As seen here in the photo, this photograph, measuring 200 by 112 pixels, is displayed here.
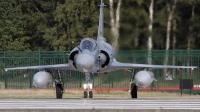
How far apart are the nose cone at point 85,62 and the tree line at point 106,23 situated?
18.3 ft

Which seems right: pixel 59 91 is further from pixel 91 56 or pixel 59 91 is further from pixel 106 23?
pixel 106 23

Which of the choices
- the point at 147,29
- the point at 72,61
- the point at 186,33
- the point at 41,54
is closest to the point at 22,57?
the point at 41,54

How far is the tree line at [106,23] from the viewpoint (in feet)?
108

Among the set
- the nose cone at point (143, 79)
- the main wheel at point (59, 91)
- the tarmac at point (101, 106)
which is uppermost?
the nose cone at point (143, 79)

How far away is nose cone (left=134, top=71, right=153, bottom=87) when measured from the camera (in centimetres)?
2245

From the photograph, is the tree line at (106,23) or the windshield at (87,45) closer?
the windshield at (87,45)

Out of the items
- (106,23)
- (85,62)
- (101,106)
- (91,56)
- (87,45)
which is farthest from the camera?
(106,23)

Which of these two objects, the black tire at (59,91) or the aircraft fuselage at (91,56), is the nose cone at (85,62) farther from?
the black tire at (59,91)

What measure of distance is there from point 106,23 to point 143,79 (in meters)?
11.9

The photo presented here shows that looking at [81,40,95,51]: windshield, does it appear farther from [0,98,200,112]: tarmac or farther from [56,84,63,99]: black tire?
[0,98,200,112]: tarmac

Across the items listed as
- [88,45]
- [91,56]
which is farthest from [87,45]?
[91,56]

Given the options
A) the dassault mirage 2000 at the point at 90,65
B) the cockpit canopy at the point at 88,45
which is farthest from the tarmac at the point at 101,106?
the cockpit canopy at the point at 88,45

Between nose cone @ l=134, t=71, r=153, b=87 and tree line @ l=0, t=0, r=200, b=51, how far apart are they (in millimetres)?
5276

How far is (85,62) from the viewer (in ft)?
70.1
